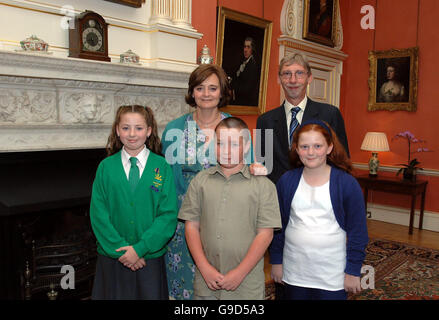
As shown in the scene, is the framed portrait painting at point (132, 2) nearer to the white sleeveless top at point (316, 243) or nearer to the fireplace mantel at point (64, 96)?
the fireplace mantel at point (64, 96)

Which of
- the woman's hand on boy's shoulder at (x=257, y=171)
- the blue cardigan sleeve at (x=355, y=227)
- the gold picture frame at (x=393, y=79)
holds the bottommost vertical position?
the blue cardigan sleeve at (x=355, y=227)

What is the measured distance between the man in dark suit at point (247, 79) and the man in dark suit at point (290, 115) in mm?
1986

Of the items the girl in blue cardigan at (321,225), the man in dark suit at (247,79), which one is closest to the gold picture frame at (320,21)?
the man in dark suit at (247,79)

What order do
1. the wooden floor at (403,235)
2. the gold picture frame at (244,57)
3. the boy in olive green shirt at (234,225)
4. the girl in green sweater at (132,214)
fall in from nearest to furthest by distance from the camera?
the boy in olive green shirt at (234,225) → the girl in green sweater at (132,214) → the gold picture frame at (244,57) → the wooden floor at (403,235)

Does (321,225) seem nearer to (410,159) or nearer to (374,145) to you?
(374,145)

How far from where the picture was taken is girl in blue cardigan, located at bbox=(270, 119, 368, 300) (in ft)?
6.20

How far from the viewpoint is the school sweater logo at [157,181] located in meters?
2.00

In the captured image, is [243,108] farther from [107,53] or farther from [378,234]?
[378,234]

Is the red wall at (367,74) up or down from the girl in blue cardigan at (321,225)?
up

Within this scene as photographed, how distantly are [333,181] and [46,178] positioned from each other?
6.93 feet

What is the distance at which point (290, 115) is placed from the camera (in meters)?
2.59

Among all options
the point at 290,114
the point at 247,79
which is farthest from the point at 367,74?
the point at 290,114

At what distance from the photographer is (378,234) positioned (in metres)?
5.71

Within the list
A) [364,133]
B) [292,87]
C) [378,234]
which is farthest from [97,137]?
[364,133]
